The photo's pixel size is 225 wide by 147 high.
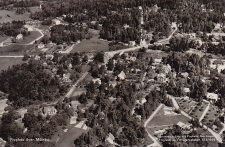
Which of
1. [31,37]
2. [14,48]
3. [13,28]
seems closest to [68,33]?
[31,37]

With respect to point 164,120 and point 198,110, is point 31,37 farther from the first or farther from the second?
point 198,110

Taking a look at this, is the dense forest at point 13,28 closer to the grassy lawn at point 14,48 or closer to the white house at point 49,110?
the grassy lawn at point 14,48

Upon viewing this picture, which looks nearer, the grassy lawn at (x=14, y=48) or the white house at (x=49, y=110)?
the white house at (x=49, y=110)

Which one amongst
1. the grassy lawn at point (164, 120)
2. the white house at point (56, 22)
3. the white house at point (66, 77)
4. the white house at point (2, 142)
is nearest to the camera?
the white house at point (2, 142)

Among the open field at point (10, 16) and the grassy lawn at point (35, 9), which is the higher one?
the grassy lawn at point (35, 9)

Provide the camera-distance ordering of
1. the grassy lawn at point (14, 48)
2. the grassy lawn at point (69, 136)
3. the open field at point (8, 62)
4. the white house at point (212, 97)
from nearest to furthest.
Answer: the grassy lawn at point (69, 136) → the white house at point (212, 97) → the open field at point (8, 62) → the grassy lawn at point (14, 48)

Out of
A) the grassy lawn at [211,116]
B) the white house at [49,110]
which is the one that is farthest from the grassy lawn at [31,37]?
the grassy lawn at [211,116]
